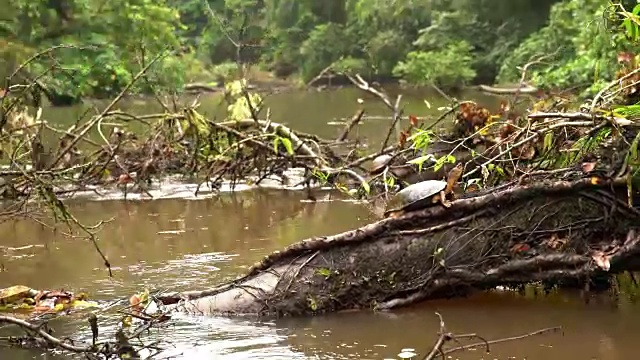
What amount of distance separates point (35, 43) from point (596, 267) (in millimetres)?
18943

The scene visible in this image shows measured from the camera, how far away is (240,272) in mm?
6582

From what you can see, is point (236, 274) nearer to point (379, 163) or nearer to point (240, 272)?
point (240, 272)

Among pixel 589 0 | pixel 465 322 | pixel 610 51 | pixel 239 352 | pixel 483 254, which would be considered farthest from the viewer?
pixel 589 0

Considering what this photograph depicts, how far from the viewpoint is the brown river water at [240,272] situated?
4695mm

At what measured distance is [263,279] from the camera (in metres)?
5.49

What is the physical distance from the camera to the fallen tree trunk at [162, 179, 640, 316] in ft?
17.5

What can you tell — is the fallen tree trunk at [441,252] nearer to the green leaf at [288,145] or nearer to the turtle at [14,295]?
the turtle at [14,295]

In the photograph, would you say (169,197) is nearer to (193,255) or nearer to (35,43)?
(193,255)

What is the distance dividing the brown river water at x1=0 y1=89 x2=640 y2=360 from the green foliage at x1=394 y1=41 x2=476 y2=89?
22.1 meters

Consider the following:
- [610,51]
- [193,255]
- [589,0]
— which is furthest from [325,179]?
[589,0]

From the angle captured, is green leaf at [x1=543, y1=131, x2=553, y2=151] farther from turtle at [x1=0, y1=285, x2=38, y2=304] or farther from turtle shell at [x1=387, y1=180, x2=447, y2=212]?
turtle at [x1=0, y1=285, x2=38, y2=304]

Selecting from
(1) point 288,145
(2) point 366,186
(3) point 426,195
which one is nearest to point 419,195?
(3) point 426,195

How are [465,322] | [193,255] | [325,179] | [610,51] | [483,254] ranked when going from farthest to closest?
[610,51] → [325,179] → [193,255] → [483,254] → [465,322]

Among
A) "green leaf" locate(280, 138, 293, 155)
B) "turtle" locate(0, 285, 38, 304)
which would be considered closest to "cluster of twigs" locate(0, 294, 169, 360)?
"turtle" locate(0, 285, 38, 304)
